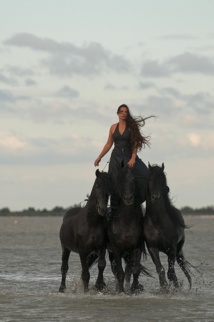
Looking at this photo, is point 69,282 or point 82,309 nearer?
point 82,309

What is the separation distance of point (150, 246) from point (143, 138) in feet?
5.61

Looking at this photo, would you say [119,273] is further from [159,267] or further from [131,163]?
[131,163]

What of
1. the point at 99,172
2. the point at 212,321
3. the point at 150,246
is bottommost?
the point at 212,321

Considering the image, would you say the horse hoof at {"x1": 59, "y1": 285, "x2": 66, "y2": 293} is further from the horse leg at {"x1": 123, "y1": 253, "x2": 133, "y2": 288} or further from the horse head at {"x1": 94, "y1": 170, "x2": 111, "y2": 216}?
the horse head at {"x1": 94, "y1": 170, "x2": 111, "y2": 216}

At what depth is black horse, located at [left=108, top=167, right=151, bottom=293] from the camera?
14.8 meters

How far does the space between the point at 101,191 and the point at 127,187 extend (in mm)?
413

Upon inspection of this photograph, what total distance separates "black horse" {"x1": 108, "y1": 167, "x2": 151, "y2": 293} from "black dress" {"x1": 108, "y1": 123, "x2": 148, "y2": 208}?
22 cm

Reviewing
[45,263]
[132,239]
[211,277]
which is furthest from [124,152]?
[45,263]

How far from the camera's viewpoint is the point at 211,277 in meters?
20.0

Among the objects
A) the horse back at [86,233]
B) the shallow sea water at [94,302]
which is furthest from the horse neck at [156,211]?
the shallow sea water at [94,302]

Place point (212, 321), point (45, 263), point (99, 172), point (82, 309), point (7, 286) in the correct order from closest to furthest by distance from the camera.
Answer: point (212, 321)
point (82, 309)
point (99, 172)
point (7, 286)
point (45, 263)

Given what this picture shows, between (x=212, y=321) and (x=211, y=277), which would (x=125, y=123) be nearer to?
(x=212, y=321)

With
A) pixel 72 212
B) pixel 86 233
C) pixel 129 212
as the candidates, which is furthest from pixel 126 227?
pixel 72 212

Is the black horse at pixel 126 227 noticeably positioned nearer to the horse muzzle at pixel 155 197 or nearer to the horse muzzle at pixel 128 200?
the horse muzzle at pixel 128 200
